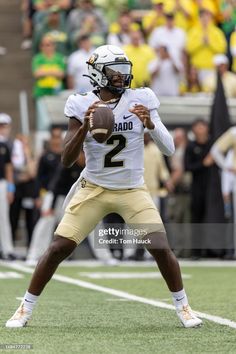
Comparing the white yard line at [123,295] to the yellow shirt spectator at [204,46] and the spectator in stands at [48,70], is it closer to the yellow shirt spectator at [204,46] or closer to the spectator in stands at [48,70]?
the spectator in stands at [48,70]

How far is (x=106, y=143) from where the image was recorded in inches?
277

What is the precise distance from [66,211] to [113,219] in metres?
7.67

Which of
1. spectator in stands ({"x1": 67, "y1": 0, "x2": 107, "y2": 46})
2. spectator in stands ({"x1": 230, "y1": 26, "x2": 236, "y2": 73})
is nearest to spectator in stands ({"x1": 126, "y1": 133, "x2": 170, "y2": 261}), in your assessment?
spectator in stands ({"x1": 230, "y1": 26, "x2": 236, "y2": 73})

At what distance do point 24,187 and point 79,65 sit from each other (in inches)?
Result: 99.1

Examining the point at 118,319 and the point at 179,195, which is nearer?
the point at 118,319

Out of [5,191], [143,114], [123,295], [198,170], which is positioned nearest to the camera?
[143,114]

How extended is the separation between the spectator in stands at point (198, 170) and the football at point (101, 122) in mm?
8129

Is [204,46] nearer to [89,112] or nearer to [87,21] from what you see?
[87,21]

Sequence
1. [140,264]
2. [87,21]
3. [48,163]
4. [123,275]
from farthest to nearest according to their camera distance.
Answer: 1. [87,21]
2. [48,163]
3. [140,264]
4. [123,275]

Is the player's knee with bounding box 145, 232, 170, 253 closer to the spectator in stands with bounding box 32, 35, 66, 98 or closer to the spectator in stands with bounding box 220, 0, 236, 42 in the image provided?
the spectator in stands with bounding box 32, 35, 66, 98

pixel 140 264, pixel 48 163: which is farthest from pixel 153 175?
pixel 48 163

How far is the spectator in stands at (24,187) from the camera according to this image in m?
15.2

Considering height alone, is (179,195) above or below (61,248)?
below

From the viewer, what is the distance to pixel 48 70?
16969 millimetres
